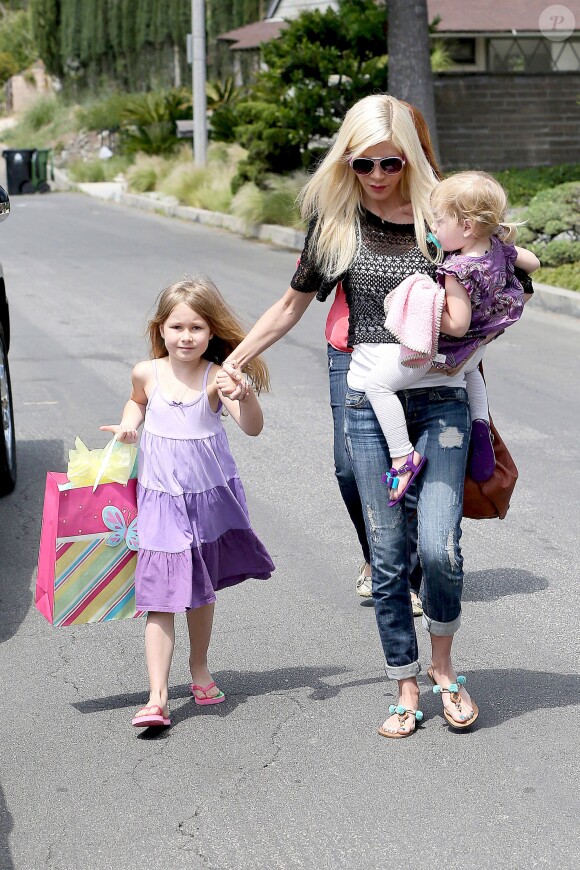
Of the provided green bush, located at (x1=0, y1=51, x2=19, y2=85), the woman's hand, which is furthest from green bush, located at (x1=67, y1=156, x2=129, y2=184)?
the woman's hand

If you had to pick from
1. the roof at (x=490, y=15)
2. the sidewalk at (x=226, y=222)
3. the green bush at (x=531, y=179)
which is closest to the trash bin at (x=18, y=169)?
the sidewalk at (x=226, y=222)

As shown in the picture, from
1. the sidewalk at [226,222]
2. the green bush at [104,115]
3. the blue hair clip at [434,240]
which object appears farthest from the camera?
the green bush at [104,115]

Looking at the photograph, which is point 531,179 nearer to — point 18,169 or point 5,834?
point 18,169

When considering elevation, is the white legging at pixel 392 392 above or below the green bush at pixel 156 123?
above

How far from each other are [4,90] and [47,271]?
5328 centimetres

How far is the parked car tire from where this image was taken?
23.5ft

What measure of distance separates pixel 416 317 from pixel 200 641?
1368 millimetres

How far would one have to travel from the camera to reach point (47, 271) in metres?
17.3

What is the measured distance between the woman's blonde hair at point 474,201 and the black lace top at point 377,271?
8.3 inches

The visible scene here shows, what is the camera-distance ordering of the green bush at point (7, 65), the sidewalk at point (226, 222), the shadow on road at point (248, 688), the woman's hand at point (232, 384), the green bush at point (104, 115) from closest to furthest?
the woman's hand at point (232, 384) → the shadow on road at point (248, 688) → the sidewalk at point (226, 222) → the green bush at point (104, 115) → the green bush at point (7, 65)

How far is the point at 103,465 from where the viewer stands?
14.5 feet

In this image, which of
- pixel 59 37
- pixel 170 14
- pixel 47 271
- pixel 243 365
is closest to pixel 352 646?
pixel 243 365

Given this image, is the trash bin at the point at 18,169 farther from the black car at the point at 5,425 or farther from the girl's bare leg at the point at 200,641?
the girl's bare leg at the point at 200,641

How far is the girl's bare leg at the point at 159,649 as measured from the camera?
4.30 metres
